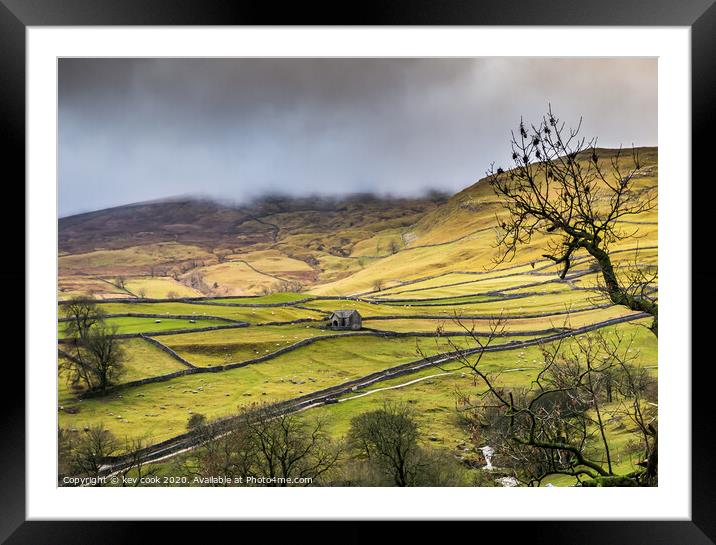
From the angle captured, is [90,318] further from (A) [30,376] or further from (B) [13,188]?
(B) [13,188]

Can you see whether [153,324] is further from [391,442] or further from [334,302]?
[391,442]

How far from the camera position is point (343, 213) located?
13.8 ft

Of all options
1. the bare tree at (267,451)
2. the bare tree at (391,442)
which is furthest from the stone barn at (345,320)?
the bare tree at (267,451)

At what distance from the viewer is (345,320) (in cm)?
428

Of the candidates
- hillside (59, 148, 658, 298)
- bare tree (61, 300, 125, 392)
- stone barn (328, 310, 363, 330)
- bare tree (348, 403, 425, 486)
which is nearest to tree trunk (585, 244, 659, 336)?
hillside (59, 148, 658, 298)

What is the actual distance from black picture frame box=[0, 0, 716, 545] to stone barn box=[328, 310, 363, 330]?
5.99 ft

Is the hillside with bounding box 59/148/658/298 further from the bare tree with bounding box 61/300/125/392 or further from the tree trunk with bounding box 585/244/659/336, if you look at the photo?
the tree trunk with bounding box 585/244/659/336
